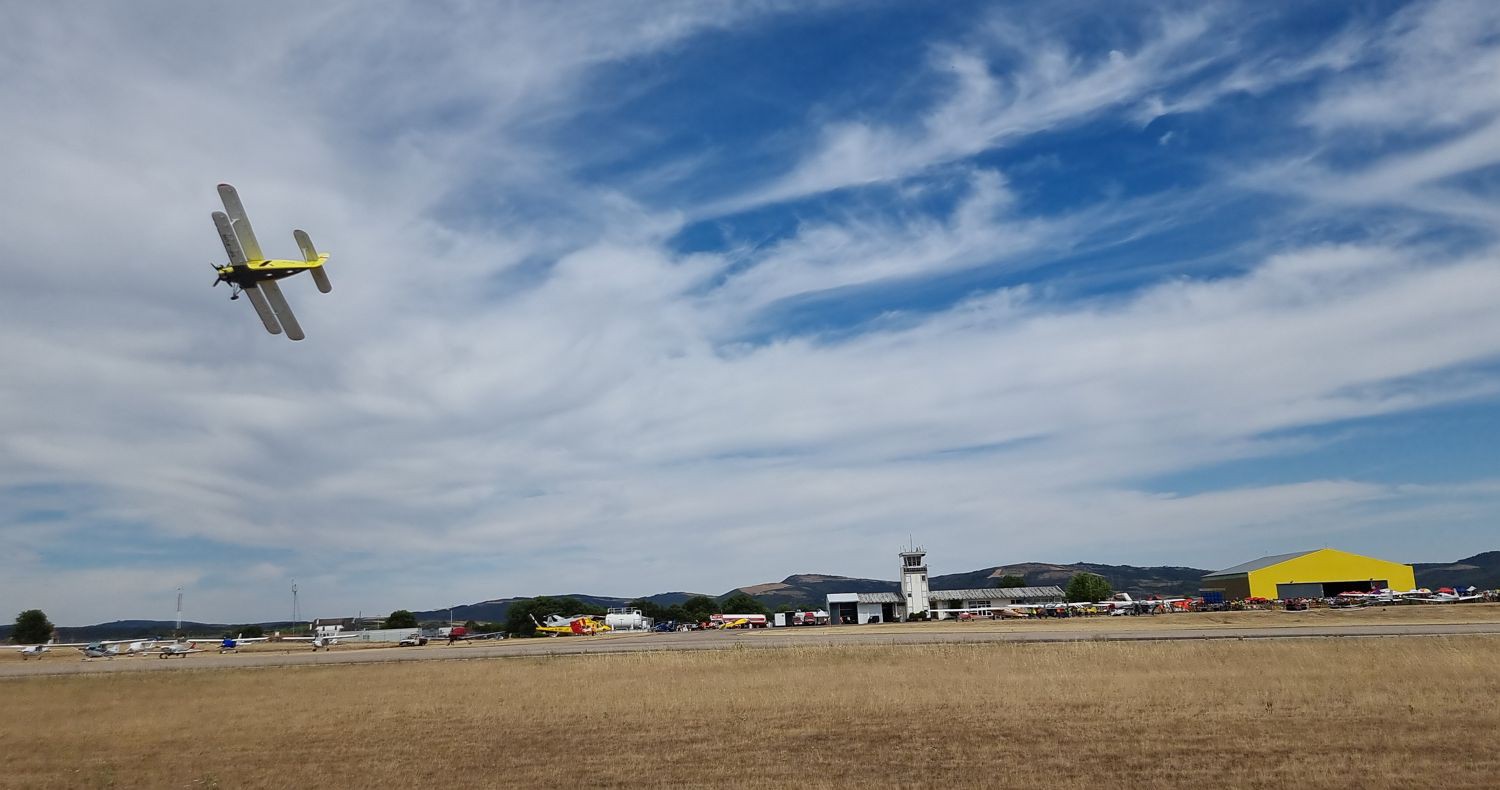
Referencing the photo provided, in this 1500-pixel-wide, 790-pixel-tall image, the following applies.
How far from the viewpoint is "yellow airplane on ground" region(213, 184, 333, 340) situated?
22.3 meters

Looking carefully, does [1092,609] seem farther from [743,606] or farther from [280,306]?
[280,306]

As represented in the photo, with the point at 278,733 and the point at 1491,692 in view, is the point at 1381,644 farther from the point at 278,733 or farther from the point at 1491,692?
the point at 278,733

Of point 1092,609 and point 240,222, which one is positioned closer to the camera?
point 240,222

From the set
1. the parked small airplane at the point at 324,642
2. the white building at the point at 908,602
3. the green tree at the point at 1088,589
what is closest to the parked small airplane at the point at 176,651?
the parked small airplane at the point at 324,642

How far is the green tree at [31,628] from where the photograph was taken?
410 ft

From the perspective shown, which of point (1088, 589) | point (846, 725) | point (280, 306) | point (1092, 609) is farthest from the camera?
point (1088, 589)

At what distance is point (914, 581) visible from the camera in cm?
11488

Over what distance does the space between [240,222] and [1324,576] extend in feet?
373

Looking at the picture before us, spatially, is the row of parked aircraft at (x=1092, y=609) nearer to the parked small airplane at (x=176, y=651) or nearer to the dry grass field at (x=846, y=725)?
the dry grass field at (x=846, y=725)

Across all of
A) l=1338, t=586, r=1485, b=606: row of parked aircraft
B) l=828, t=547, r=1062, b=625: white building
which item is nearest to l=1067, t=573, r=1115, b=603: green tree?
l=828, t=547, r=1062, b=625: white building

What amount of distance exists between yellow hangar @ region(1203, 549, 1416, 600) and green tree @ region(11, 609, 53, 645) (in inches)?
6164

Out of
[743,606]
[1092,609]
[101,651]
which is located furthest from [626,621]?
[1092,609]

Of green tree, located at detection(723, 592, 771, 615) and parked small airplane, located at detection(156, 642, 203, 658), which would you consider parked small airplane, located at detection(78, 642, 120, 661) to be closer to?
parked small airplane, located at detection(156, 642, 203, 658)

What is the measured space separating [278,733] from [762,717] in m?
12.5
